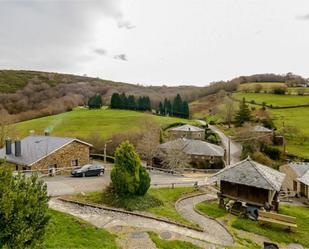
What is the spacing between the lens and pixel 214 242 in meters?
16.7

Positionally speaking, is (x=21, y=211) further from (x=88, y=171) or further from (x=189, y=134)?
(x=189, y=134)

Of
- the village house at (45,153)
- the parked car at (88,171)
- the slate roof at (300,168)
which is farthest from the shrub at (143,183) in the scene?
the slate roof at (300,168)

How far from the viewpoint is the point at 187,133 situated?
6341cm

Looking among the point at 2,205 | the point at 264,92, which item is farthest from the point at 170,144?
the point at 264,92

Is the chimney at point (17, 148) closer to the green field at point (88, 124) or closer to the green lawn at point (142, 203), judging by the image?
the green lawn at point (142, 203)

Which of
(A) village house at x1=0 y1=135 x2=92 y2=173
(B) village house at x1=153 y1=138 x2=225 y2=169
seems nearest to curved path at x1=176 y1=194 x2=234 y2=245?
(A) village house at x1=0 y1=135 x2=92 y2=173

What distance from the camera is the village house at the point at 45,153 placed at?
34219mm

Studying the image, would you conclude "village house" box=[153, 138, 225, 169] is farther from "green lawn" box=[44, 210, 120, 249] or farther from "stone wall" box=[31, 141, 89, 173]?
"green lawn" box=[44, 210, 120, 249]

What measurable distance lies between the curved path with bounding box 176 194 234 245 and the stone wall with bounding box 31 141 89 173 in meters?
16.7

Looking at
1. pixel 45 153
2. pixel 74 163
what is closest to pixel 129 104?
pixel 74 163

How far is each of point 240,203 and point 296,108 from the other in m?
55.6

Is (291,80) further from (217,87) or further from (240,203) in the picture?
(240,203)

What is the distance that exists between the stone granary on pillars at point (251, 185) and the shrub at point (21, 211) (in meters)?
17.3

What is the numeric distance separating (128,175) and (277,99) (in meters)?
69.7
